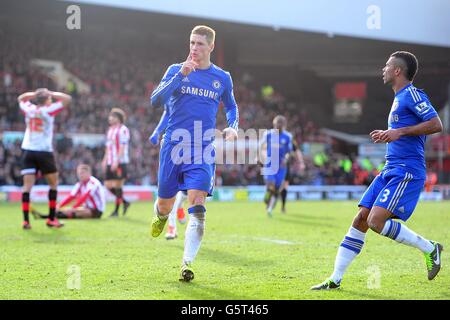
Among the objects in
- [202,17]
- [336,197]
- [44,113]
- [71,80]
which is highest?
[202,17]

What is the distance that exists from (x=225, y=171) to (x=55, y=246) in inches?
753

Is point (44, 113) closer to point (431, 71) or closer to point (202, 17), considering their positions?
point (202, 17)

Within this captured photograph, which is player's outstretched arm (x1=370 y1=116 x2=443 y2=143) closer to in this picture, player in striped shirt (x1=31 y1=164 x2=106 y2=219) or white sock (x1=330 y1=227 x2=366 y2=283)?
white sock (x1=330 y1=227 x2=366 y2=283)

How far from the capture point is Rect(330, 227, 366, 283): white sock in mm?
6527

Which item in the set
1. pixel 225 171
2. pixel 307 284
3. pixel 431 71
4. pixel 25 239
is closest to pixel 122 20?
pixel 225 171

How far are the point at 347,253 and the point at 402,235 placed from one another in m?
0.59

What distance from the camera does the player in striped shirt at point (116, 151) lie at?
52.6 feet

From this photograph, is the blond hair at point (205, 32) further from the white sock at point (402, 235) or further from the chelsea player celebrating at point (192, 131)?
the white sock at point (402, 235)

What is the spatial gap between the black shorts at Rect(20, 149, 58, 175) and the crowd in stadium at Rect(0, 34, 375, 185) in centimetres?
1222


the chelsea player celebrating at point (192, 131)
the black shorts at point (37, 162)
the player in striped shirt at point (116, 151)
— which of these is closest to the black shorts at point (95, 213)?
the player in striped shirt at point (116, 151)

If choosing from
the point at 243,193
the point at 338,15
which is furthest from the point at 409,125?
the point at 338,15

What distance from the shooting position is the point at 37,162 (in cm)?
1248

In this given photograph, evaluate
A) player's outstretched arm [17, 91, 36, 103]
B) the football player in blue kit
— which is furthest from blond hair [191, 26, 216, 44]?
the football player in blue kit

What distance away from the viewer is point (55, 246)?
10.0 meters
